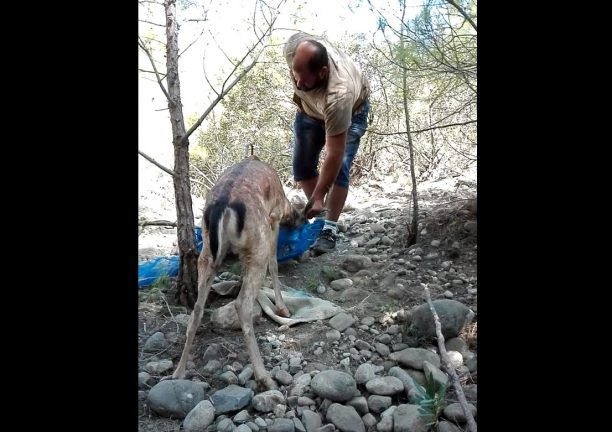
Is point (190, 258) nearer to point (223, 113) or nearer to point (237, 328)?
point (237, 328)

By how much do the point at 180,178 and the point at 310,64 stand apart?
1.59 meters

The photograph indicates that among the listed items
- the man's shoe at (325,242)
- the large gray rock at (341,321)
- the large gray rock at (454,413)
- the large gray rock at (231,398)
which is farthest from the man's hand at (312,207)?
the large gray rock at (454,413)

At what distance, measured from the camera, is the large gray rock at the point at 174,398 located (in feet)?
8.70

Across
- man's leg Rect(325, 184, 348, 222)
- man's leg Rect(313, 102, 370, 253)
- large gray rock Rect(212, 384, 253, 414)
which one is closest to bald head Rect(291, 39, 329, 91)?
man's leg Rect(313, 102, 370, 253)

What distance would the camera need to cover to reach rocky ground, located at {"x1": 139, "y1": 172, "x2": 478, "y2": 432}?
103 inches

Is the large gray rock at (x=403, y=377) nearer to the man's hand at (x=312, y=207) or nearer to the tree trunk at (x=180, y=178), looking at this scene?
the tree trunk at (x=180, y=178)

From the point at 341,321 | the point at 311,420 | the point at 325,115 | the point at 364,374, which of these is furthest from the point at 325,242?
the point at 311,420

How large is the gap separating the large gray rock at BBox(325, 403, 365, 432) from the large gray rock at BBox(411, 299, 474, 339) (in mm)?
1015

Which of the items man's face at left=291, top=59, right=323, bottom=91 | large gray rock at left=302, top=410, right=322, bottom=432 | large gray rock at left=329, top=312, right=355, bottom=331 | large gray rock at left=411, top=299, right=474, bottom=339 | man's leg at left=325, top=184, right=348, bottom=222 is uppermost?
man's face at left=291, top=59, right=323, bottom=91

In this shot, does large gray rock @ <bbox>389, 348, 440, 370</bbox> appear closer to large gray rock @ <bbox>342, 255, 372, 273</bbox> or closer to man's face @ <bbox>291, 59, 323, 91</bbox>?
large gray rock @ <bbox>342, 255, 372, 273</bbox>

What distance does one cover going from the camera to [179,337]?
3.56 metres
